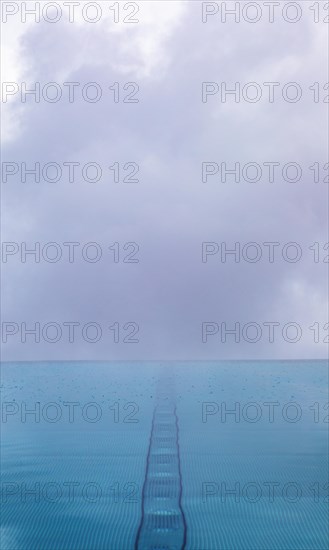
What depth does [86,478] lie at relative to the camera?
328cm

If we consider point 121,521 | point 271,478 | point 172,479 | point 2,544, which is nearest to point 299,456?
point 271,478

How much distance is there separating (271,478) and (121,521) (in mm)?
943

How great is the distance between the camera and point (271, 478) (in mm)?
3287

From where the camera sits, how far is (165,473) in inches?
134

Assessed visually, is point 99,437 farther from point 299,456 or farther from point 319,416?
point 319,416

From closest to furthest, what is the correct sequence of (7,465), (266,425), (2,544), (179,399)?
1. (2,544)
2. (7,465)
3. (266,425)
4. (179,399)

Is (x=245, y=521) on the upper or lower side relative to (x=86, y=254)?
lower

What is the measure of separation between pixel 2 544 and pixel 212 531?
0.74 meters

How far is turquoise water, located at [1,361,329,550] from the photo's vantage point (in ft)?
8.20

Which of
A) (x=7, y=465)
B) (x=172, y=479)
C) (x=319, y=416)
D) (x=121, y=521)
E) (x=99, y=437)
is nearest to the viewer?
(x=121, y=521)

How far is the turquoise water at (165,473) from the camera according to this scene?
250 centimetres

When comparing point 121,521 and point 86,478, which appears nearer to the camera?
point 121,521

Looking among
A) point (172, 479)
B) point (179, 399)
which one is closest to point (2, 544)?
point (172, 479)

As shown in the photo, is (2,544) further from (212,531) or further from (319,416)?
(319,416)
